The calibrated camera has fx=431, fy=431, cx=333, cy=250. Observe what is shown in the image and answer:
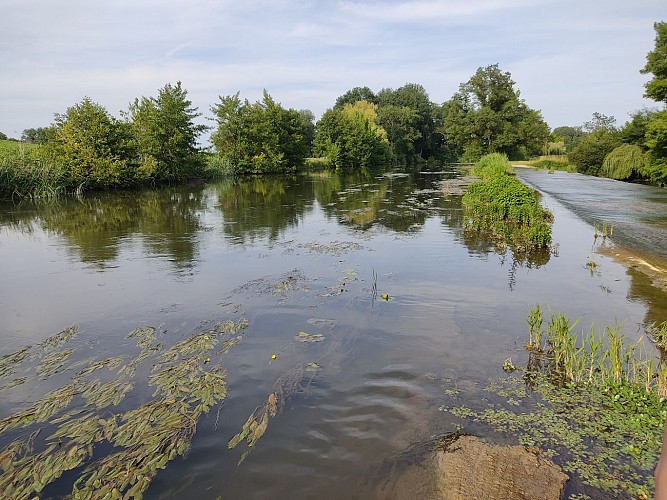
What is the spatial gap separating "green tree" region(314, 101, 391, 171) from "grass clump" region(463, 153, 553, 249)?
42.9 m

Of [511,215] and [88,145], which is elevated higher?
[88,145]

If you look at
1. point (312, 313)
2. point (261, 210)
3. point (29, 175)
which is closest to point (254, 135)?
point (29, 175)

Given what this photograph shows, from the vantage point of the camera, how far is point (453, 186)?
33.0m

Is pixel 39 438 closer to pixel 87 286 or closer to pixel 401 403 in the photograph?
pixel 401 403

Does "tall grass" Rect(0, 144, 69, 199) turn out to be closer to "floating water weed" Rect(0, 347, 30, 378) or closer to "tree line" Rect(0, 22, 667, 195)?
"tree line" Rect(0, 22, 667, 195)

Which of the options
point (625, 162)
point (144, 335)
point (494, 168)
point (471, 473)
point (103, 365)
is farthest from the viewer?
point (625, 162)

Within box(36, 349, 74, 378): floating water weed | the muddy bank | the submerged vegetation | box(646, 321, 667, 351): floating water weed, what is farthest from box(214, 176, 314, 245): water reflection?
the muddy bank

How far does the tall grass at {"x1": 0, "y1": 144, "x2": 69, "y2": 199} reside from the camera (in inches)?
1003

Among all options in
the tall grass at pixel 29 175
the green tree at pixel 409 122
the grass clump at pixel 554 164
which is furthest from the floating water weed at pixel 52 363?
the green tree at pixel 409 122

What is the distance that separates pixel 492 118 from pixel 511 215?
161ft

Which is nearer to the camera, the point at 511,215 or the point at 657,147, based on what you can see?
the point at 511,215

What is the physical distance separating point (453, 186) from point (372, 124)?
3847cm

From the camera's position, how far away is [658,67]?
27906 millimetres

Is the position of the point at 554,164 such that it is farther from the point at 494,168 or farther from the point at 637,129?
the point at 494,168
